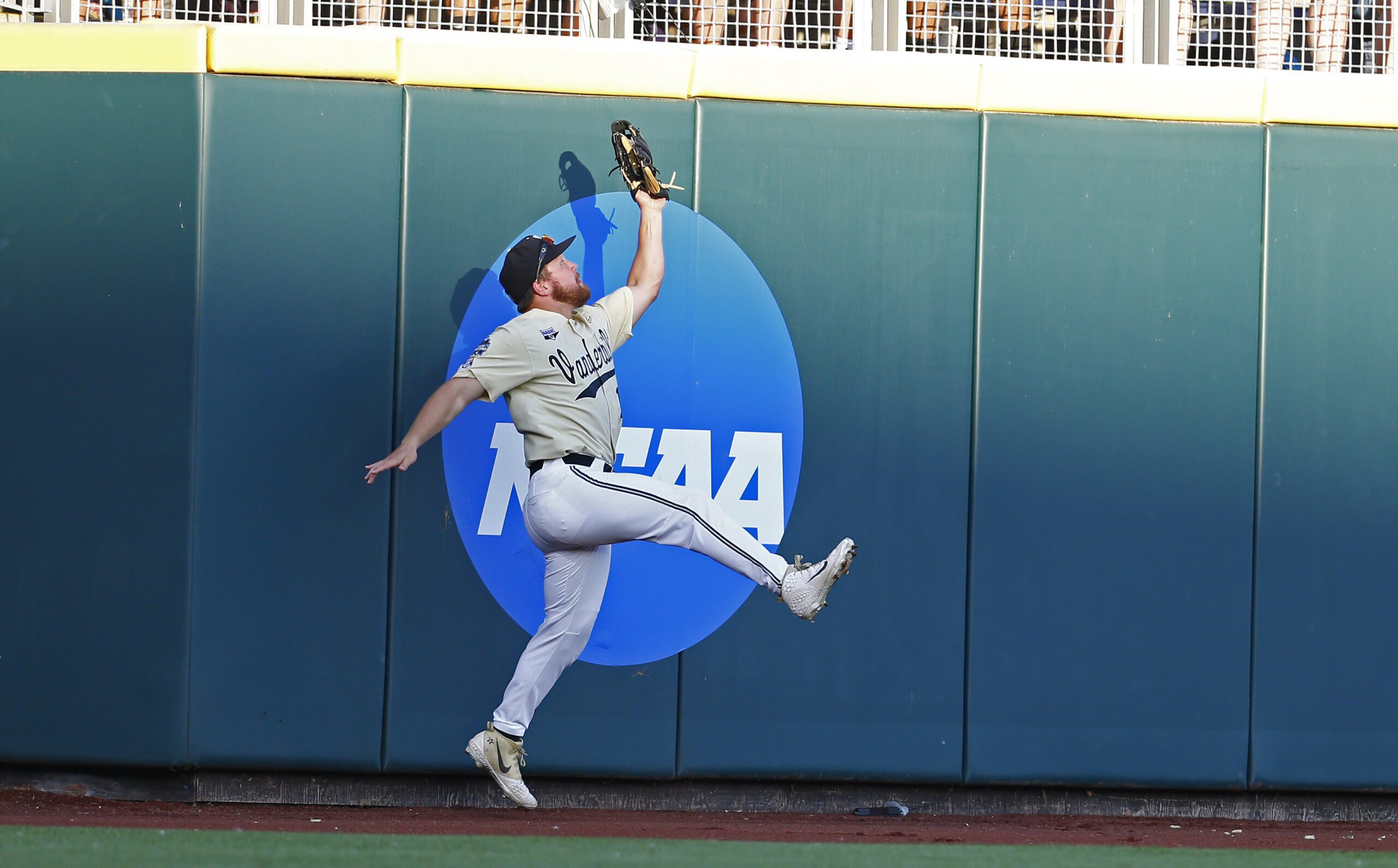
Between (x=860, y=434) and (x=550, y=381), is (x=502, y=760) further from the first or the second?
(x=860, y=434)

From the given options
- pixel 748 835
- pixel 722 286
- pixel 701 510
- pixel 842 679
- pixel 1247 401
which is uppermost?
pixel 722 286

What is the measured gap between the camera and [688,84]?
5207 millimetres

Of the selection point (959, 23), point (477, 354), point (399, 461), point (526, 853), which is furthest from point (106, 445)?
point (959, 23)

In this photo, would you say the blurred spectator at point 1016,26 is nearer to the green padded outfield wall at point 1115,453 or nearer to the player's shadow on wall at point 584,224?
the green padded outfield wall at point 1115,453

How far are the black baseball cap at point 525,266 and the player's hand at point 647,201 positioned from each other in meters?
0.39

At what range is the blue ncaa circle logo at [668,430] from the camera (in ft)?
16.9

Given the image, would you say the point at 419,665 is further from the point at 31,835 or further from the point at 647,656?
the point at 31,835

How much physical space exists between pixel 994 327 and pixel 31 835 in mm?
3916

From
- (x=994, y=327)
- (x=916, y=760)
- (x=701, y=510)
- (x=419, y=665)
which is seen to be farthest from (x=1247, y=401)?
(x=419, y=665)

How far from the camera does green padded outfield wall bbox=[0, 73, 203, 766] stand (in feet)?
16.5

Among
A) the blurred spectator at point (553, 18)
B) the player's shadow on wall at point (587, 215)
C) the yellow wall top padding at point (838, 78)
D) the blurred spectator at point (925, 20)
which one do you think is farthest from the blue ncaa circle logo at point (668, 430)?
the blurred spectator at point (925, 20)

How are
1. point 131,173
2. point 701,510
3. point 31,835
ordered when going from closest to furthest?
point 31,835 < point 701,510 < point 131,173

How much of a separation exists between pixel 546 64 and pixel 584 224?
65 centimetres

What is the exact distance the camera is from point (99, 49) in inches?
199
